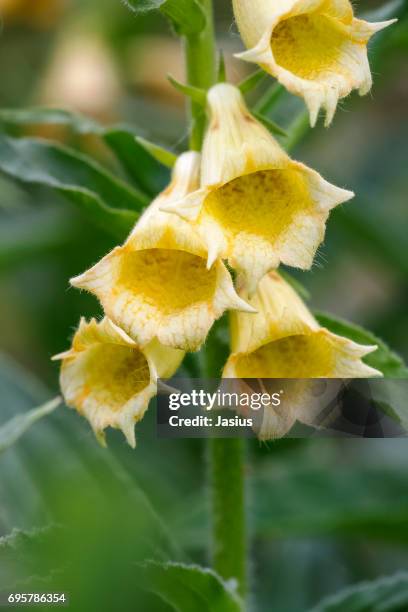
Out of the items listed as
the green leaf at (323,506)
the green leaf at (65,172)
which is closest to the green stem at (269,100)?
the green leaf at (65,172)

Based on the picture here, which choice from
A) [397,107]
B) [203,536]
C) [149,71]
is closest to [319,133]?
[149,71]

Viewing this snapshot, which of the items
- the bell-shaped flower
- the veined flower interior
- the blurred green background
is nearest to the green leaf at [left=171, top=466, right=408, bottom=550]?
the blurred green background

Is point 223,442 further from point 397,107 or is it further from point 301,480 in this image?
point 397,107

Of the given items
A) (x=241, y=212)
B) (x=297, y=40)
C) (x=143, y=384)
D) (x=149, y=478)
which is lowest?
(x=149, y=478)

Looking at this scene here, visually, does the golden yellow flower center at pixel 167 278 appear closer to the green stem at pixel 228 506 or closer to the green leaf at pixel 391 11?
the green stem at pixel 228 506

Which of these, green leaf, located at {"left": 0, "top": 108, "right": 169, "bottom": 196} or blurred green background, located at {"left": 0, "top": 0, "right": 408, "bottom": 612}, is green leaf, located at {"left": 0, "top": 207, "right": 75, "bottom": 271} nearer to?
blurred green background, located at {"left": 0, "top": 0, "right": 408, "bottom": 612}

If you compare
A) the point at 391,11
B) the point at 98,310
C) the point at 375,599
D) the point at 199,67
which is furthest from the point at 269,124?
the point at 98,310
